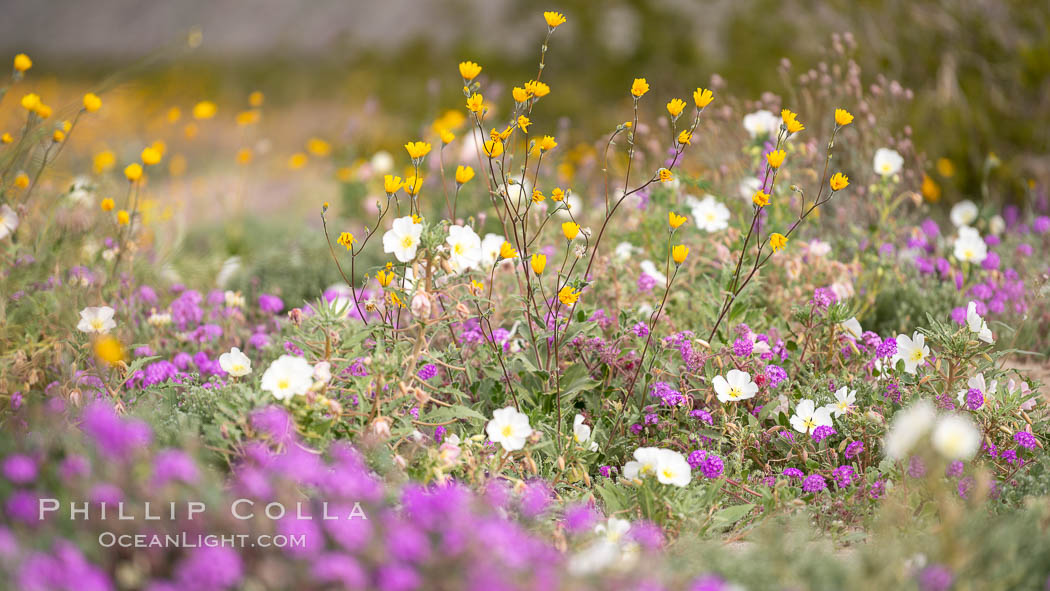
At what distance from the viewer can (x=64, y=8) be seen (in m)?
16.0

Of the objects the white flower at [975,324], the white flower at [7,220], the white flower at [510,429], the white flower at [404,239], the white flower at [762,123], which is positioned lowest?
the white flower at [510,429]

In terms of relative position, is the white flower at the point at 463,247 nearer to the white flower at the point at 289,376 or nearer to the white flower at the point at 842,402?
the white flower at the point at 289,376

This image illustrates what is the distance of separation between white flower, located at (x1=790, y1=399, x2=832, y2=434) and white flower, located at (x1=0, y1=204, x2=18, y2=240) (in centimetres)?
272

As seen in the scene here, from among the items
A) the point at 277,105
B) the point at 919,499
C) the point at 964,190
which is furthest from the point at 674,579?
the point at 277,105

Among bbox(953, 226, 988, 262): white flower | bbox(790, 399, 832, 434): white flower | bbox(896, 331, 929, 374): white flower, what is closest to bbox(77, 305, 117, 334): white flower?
bbox(790, 399, 832, 434): white flower

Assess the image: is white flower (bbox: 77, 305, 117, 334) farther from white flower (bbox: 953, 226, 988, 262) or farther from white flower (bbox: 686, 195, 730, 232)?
white flower (bbox: 953, 226, 988, 262)

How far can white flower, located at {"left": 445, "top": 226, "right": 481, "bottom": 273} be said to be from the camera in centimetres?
222

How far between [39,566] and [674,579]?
1040mm

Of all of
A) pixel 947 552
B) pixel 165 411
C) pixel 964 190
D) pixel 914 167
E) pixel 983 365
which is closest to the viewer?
pixel 947 552

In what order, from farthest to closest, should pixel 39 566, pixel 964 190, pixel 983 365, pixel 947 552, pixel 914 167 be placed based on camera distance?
1. pixel 964 190
2. pixel 914 167
3. pixel 983 365
4. pixel 947 552
5. pixel 39 566

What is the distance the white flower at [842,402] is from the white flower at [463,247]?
3.66 feet

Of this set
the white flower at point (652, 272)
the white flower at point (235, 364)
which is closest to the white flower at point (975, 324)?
the white flower at point (652, 272)

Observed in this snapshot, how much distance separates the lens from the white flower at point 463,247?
87.6 inches

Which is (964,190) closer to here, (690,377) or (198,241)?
(690,377)
